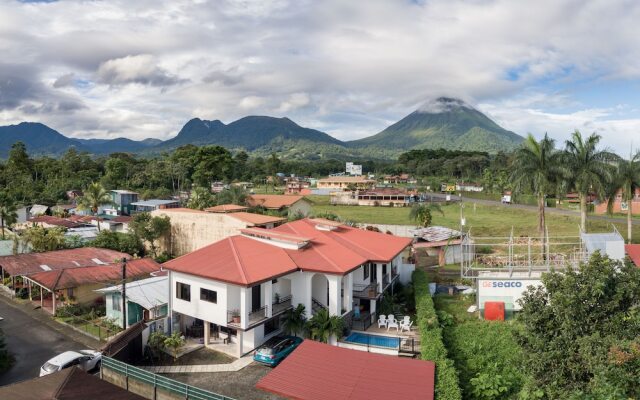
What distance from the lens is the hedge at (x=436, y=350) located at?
A: 565 inches

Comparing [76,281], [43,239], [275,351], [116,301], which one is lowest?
[275,351]

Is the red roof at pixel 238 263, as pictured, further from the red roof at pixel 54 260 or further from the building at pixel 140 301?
the red roof at pixel 54 260

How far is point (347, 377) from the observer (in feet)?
43.9

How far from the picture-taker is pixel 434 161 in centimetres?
14488

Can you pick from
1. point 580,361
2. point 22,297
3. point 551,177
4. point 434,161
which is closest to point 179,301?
point 22,297

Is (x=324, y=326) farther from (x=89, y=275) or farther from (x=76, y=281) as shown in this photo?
(x=89, y=275)

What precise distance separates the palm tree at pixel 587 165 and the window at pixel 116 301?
95.3 feet

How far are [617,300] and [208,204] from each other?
4907cm

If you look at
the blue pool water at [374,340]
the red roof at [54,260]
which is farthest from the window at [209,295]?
the red roof at [54,260]

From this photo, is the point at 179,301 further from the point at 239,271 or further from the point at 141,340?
the point at 239,271

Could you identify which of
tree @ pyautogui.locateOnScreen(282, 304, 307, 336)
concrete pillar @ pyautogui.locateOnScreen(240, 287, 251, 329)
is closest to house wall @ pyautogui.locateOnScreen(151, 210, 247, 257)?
tree @ pyautogui.locateOnScreen(282, 304, 307, 336)

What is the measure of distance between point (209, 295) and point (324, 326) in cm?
561

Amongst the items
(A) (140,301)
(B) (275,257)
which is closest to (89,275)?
(A) (140,301)

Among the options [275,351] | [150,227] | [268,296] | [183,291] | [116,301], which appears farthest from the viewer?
[150,227]
